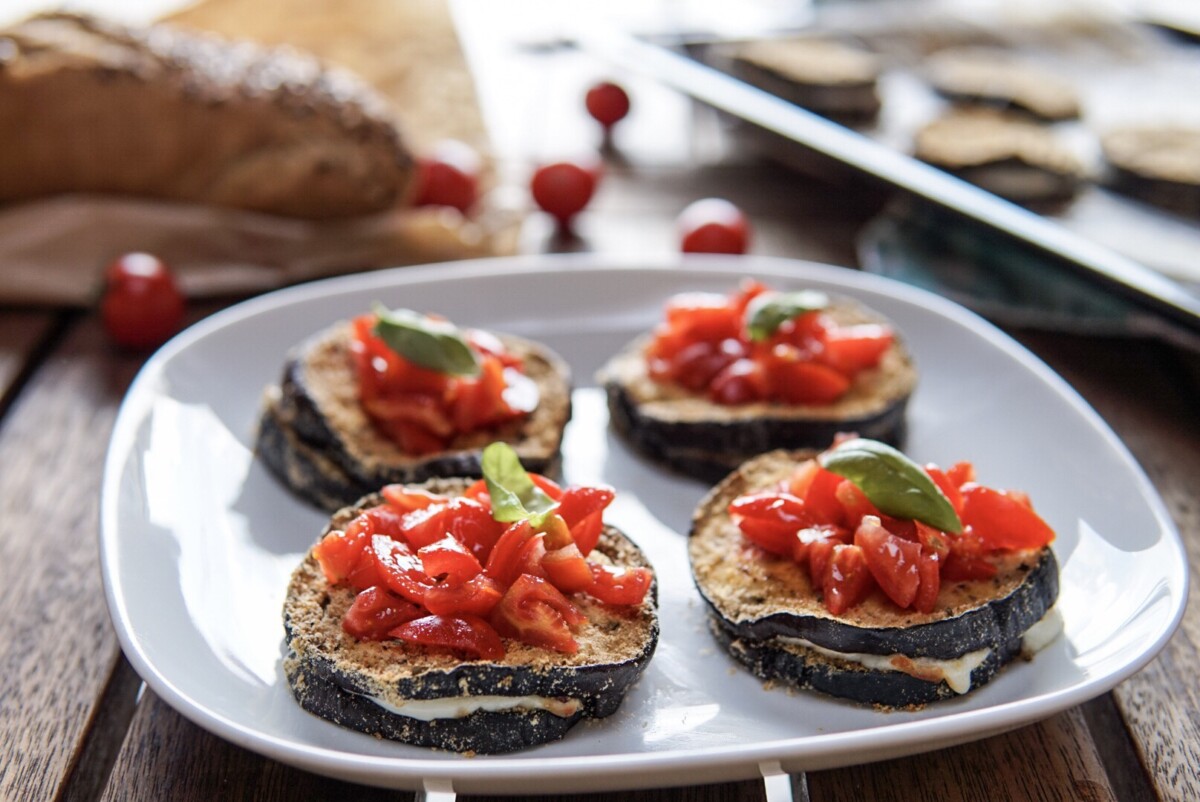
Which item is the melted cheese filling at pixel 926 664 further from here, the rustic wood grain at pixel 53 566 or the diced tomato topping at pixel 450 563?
the rustic wood grain at pixel 53 566

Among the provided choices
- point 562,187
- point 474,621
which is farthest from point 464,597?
point 562,187


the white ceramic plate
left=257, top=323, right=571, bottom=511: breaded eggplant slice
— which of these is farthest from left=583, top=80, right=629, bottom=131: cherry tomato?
left=257, top=323, right=571, bottom=511: breaded eggplant slice

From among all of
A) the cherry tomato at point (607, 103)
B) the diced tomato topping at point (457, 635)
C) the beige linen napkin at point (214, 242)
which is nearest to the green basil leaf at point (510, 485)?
the diced tomato topping at point (457, 635)

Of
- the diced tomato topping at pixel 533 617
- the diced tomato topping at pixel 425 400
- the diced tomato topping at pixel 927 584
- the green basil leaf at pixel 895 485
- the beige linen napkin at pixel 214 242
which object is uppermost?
the green basil leaf at pixel 895 485

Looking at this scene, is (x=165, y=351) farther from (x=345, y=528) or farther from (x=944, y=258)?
(x=944, y=258)

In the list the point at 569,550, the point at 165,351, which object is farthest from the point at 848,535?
the point at 165,351

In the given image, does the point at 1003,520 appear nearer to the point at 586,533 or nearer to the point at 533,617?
the point at 586,533

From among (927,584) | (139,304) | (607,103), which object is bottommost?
(139,304)
